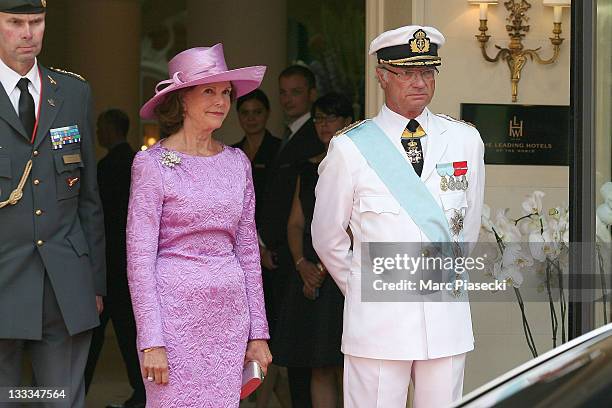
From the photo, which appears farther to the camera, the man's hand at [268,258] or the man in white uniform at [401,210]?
the man's hand at [268,258]

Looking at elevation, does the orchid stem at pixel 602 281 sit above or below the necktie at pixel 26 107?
below

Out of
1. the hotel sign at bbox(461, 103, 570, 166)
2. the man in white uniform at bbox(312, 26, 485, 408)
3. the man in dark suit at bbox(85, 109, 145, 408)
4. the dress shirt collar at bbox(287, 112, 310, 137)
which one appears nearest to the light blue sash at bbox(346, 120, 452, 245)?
the man in white uniform at bbox(312, 26, 485, 408)

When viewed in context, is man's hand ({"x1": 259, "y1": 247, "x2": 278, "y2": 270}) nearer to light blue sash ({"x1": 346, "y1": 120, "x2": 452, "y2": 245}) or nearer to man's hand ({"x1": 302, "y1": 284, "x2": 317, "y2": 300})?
man's hand ({"x1": 302, "y1": 284, "x2": 317, "y2": 300})

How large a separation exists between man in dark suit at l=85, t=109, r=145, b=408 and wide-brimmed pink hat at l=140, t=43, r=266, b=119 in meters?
2.65

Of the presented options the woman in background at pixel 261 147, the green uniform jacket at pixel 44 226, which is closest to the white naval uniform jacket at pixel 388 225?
the green uniform jacket at pixel 44 226

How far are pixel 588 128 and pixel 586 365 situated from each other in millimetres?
2923

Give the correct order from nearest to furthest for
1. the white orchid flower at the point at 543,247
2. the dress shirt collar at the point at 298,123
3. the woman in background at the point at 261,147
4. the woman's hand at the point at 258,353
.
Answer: the woman's hand at the point at 258,353 → the white orchid flower at the point at 543,247 → the dress shirt collar at the point at 298,123 → the woman in background at the point at 261,147

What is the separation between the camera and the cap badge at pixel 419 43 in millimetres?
4371

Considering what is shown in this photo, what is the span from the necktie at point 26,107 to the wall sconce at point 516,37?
2.52 metres

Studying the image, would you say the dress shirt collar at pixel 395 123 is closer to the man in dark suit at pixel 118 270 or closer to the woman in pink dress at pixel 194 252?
the woman in pink dress at pixel 194 252

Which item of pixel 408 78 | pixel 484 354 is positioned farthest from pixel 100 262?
pixel 484 354

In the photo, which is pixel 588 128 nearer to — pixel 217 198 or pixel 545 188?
pixel 545 188

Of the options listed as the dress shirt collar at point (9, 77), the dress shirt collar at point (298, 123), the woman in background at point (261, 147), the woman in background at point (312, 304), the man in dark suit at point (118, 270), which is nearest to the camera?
the dress shirt collar at point (9, 77)

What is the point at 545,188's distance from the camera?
6055mm
